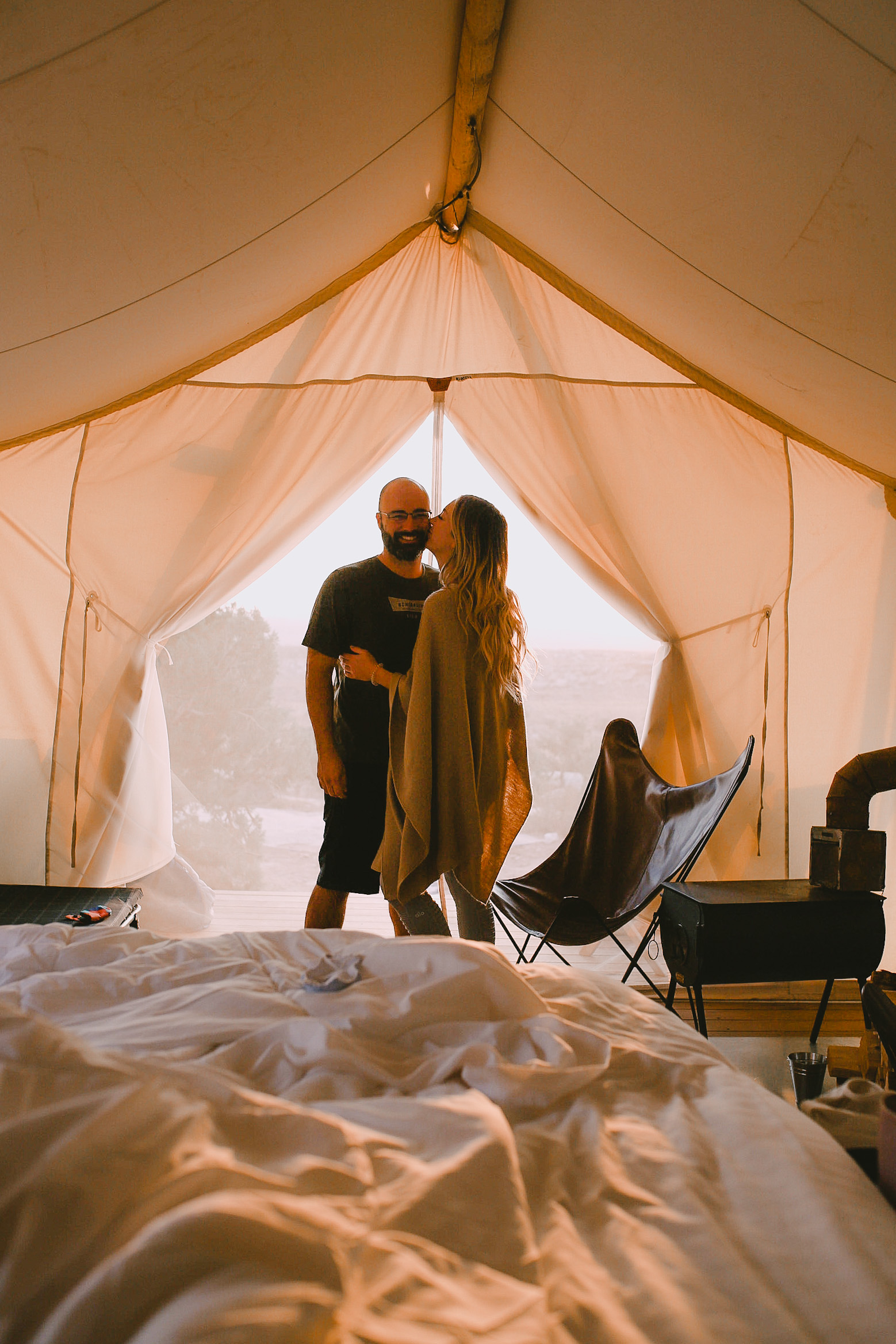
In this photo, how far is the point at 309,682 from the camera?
2721mm

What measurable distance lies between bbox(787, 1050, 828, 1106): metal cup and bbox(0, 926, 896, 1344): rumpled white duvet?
2.88 ft

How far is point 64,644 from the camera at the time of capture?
3211 mm

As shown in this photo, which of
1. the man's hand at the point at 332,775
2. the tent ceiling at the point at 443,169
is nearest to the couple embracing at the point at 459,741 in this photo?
the man's hand at the point at 332,775

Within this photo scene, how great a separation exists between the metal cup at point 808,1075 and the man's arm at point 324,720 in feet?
4.71

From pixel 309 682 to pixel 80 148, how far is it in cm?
154

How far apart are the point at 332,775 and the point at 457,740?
573 millimetres

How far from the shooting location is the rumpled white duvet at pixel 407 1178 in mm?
622

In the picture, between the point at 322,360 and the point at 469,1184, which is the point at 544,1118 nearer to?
the point at 469,1184

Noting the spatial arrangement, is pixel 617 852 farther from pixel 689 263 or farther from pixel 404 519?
pixel 689 263

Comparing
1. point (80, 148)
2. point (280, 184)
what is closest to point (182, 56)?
point (80, 148)

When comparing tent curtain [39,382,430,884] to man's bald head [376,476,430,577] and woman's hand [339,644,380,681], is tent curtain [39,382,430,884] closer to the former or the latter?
man's bald head [376,476,430,577]

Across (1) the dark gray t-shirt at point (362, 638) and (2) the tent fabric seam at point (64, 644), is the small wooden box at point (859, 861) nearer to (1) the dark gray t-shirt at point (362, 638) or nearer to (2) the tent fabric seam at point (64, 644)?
(1) the dark gray t-shirt at point (362, 638)

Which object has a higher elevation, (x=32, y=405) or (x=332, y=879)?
(x=32, y=405)

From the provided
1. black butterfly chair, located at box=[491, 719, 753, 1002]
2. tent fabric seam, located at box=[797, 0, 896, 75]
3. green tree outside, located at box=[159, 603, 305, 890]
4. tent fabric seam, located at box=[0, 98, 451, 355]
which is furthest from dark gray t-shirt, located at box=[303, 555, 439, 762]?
green tree outside, located at box=[159, 603, 305, 890]
